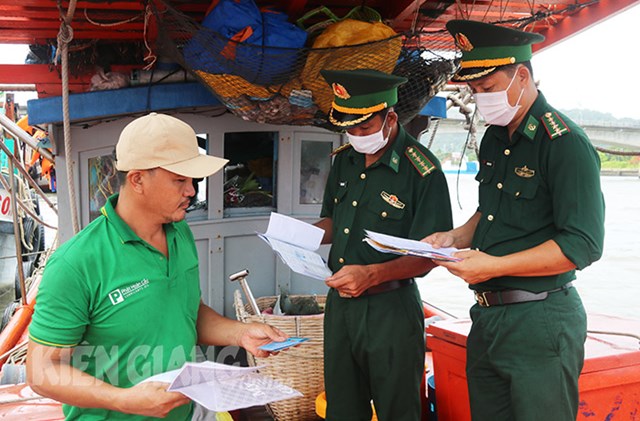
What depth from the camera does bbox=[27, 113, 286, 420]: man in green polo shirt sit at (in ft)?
4.86

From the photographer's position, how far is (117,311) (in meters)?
1.56

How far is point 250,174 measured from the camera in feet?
13.3

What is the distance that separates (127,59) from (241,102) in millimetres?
1182

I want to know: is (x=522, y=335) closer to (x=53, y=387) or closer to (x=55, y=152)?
(x=53, y=387)

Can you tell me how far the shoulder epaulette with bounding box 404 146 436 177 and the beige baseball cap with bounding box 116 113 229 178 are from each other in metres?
1.17

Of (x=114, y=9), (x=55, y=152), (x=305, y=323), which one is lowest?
(x=305, y=323)

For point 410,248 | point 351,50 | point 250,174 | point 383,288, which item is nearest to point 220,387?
point 410,248

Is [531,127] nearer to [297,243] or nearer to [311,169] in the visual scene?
[297,243]

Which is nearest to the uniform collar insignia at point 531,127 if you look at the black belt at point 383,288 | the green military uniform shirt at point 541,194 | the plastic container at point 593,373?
the green military uniform shirt at point 541,194

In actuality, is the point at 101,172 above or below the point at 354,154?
below

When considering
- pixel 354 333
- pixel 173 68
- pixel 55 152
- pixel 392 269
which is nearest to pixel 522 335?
pixel 392 269

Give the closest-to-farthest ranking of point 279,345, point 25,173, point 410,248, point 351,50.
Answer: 1. point 279,345
2. point 410,248
3. point 351,50
4. point 25,173

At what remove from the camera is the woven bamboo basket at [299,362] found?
341cm

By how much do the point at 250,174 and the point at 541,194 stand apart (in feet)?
7.76
